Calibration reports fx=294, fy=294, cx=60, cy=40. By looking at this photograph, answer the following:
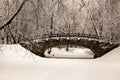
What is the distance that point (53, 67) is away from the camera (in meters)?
24.0

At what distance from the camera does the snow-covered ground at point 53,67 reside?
2083cm

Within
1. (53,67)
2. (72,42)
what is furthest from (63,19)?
(53,67)

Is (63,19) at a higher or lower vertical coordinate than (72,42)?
higher

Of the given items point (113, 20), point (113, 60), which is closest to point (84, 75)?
point (113, 60)

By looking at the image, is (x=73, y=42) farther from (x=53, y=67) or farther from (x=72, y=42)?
(x=53, y=67)

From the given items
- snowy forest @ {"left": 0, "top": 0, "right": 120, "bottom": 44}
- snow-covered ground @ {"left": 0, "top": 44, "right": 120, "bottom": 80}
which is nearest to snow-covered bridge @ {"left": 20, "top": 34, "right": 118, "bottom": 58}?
snow-covered ground @ {"left": 0, "top": 44, "right": 120, "bottom": 80}

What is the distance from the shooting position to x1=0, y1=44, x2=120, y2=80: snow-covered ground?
20834 millimetres

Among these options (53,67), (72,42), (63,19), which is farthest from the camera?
(63,19)

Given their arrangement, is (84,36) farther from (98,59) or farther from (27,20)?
(27,20)

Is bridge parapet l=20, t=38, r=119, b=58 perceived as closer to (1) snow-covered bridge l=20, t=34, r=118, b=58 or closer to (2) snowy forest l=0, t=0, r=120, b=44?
(1) snow-covered bridge l=20, t=34, r=118, b=58

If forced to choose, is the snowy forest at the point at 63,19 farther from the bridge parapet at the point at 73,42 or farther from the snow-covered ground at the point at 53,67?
the snow-covered ground at the point at 53,67

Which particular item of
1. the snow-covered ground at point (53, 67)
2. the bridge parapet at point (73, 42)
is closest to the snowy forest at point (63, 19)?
the bridge parapet at point (73, 42)

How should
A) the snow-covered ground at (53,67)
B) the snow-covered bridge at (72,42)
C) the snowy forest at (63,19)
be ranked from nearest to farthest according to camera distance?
the snow-covered ground at (53,67) < the snow-covered bridge at (72,42) < the snowy forest at (63,19)

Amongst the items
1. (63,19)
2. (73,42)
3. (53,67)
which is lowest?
(53,67)
